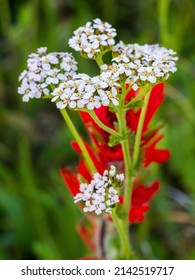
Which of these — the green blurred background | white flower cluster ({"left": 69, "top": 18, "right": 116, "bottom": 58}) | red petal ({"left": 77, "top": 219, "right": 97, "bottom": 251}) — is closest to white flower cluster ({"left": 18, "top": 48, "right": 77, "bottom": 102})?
white flower cluster ({"left": 69, "top": 18, "right": 116, "bottom": 58})

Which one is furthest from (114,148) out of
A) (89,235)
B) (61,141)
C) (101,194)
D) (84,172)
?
(61,141)

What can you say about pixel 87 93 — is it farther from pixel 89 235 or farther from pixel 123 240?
pixel 89 235

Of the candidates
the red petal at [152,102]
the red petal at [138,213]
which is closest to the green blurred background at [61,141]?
the red petal at [138,213]

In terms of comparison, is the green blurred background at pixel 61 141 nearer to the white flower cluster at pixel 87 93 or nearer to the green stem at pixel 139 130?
the green stem at pixel 139 130
